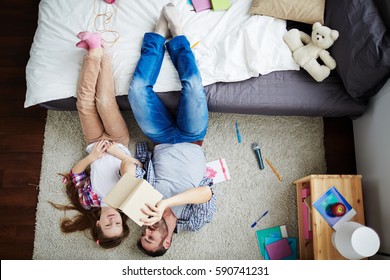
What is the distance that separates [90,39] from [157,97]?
0.44 metres

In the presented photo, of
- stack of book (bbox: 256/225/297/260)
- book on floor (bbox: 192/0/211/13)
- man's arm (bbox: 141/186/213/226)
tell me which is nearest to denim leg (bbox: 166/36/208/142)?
book on floor (bbox: 192/0/211/13)

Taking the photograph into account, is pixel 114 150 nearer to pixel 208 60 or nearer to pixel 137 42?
pixel 137 42

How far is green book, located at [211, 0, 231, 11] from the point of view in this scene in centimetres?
190

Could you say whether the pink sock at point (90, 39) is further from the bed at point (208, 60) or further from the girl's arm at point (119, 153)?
the girl's arm at point (119, 153)

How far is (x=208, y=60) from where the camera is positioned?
6.09 ft

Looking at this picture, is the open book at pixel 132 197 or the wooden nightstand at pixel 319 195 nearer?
the open book at pixel 132 197

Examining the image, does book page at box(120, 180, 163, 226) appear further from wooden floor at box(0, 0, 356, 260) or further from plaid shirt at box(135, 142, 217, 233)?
wooden floor at box(0, 0, 356, 260)

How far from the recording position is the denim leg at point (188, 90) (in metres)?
1.76

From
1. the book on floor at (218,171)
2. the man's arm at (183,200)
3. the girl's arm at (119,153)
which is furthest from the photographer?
the book on floor at (218,171)

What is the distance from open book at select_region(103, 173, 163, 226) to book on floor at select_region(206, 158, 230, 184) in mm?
635

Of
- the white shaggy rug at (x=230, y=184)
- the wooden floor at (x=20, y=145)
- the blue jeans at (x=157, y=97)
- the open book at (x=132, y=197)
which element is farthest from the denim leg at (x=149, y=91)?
the wooden floor at (x=20, y=145)

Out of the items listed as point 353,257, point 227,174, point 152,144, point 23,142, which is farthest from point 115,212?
point 353,257

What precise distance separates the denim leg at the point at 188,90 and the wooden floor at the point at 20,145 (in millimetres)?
826
